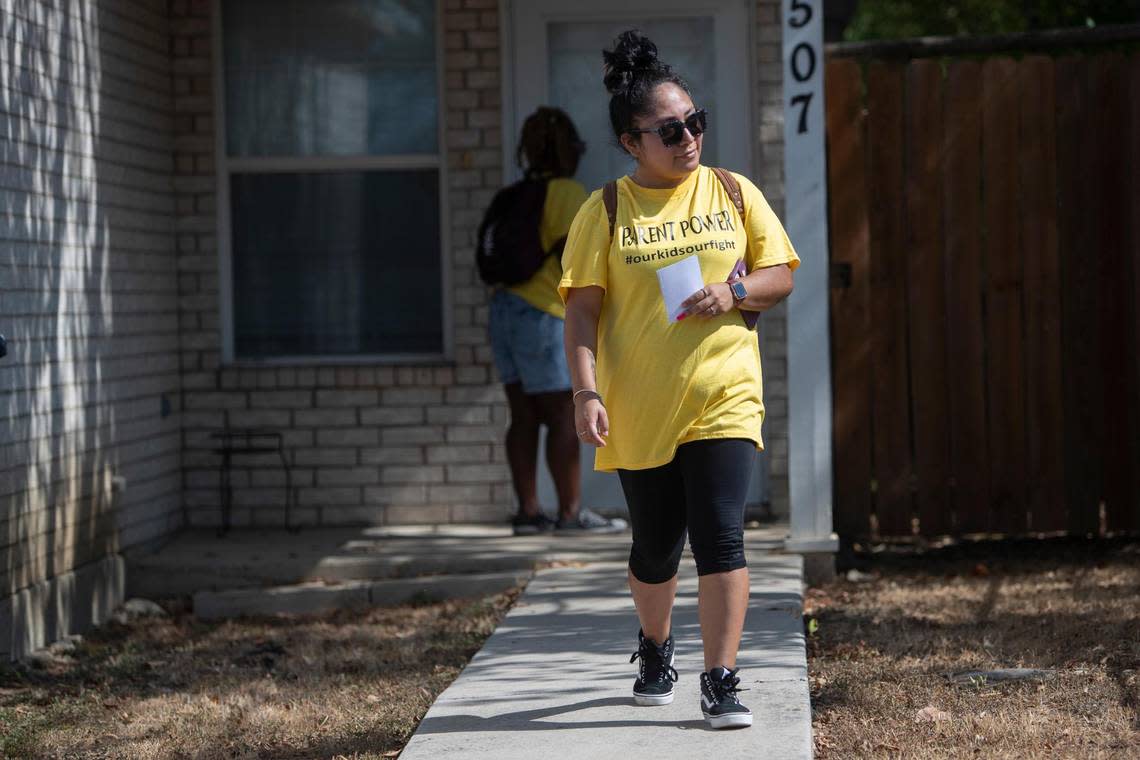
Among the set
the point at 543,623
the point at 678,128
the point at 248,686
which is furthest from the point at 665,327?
the point at 248,686

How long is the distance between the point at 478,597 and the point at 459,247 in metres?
1.87

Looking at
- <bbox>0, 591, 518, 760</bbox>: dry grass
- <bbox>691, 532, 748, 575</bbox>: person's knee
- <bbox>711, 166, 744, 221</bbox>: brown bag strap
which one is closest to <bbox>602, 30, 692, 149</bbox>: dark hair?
<bbox>711, 166, 744, 221</bbox>: brown bag strap

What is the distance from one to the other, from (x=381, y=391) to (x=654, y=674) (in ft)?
11.8

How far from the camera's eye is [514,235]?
7000 millimetres

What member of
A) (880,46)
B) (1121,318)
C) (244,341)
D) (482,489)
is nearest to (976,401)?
(1121,318)

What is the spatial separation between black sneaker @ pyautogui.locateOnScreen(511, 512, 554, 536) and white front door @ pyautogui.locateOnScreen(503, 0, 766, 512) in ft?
1.86

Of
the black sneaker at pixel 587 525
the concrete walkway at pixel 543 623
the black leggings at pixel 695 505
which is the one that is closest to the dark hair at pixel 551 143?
the black sneaker at pixel 587 525

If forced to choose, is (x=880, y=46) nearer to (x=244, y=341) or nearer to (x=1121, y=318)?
(x=1121, y=318)

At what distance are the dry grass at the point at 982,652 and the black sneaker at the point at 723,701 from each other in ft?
0.97

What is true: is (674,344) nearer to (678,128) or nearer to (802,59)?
(678,128)

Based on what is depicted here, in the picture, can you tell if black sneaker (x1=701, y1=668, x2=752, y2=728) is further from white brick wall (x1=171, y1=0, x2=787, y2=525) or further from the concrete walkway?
white brick wall (x1=171, y1=0, x2=787, y2=525)

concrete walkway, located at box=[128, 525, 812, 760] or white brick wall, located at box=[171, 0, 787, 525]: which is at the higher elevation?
white brick wall, located at box=[171, 0, 787, 525]

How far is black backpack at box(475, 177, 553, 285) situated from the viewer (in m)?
7.00

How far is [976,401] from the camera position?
7109 mm
